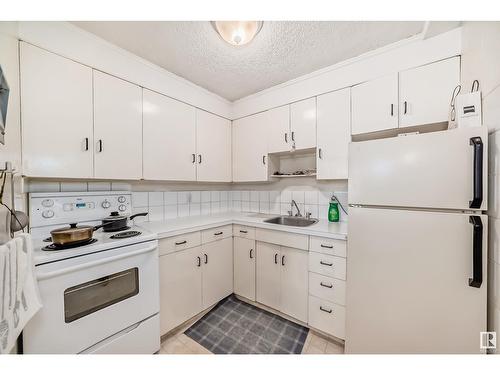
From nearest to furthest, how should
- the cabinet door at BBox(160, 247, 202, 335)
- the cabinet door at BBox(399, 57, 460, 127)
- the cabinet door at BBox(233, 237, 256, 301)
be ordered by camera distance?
the cabinet door at BBox(399, 57, 460, 127) → the cabinet door at BBox(160, 247, 202, 335) → the cabinet door at BBox(233, 237, 256, 301)

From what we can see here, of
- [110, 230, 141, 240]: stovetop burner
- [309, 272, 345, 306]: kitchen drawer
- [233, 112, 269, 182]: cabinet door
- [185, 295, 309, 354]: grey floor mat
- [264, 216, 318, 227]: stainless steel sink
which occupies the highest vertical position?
[233, 112, 269, 182]: cabinet door

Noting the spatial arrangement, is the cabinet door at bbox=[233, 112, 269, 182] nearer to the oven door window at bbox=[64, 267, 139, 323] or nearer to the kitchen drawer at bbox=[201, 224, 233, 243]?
the kitchen drawer at bbox=[201, 224, 233, 243]

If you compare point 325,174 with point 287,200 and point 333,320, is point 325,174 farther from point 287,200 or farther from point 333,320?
point 333,320

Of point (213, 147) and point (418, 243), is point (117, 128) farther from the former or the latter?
point (418, 243)

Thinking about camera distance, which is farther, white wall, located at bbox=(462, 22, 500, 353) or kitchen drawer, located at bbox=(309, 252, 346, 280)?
kitchen drawer, located at bbox=(309, 252, 346, 280)

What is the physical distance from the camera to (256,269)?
6.10ft

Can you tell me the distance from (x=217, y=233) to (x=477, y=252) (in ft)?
5.57

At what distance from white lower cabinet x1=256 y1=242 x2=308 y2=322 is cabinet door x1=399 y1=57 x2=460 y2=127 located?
51.4 inches

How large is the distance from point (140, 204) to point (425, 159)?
2.21 m

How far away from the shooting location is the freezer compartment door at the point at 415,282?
915 millimetres

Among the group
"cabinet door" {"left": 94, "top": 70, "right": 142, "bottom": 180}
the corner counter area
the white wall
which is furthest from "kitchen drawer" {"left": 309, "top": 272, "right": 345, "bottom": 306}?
"cabinet door" {"left": 94, "top": 70, "right": 142, "bottom": 180}

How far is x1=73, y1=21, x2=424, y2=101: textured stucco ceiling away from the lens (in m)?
1.25

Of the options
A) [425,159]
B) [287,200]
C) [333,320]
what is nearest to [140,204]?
[287,200]

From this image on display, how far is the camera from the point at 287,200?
2289 mm
